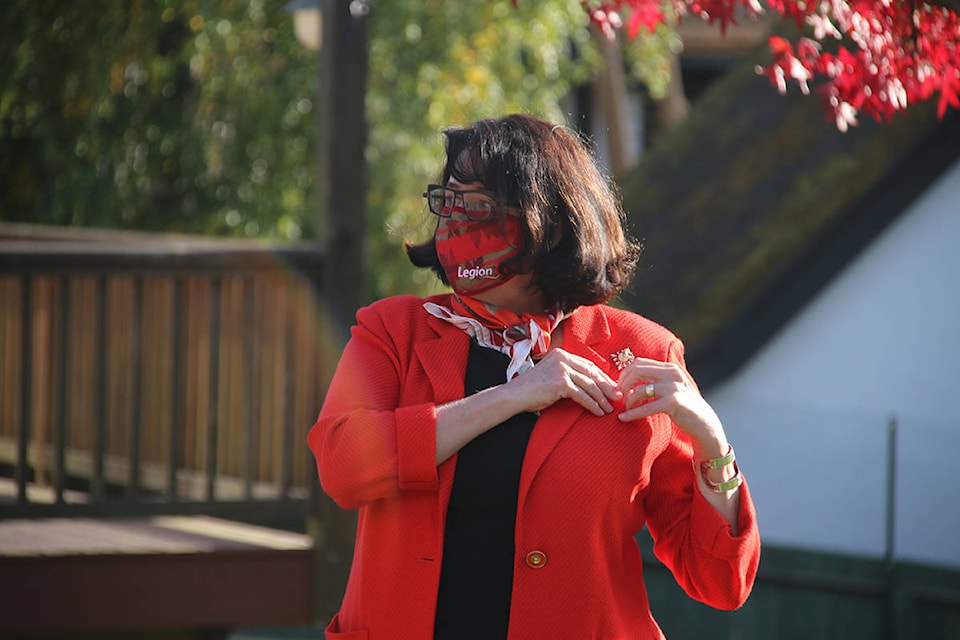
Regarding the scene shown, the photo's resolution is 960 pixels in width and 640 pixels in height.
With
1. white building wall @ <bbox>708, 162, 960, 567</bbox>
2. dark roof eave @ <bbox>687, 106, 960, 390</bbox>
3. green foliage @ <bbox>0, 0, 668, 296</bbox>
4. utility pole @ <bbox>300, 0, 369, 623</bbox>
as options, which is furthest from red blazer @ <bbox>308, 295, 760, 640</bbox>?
green foliage @ <bbox>0, 0, 668, 296</bbox>

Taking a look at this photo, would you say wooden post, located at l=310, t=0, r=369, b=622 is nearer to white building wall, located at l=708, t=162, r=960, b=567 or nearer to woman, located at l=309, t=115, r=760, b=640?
white building wall, located at l=708, t=162, r=960, b=567

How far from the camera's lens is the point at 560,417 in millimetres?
2311

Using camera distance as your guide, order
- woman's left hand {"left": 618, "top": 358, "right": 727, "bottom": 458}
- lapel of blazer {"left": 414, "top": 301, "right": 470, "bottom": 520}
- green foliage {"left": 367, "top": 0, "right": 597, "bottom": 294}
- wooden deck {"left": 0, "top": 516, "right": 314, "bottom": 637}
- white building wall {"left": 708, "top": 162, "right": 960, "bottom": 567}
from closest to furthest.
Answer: woman's left hand {"left": 618, "top": 358, "right": 727, "bottom": 458} < lapel of blazer {"left": 414, "top": 301, "right": 470, "bottom": 520} < wooden deck {"left": 0, "top": 516, "right": 314, "bottom": 637} < white building wall {"left": 708, "top": 162, "right": 960, "bottom": 567} < green foliage {"left": 367, "top": 0, "right": 597, "bottom": 294}

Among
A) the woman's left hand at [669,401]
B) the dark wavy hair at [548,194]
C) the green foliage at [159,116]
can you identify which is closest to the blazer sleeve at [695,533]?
the woman's left hand at [669,401]

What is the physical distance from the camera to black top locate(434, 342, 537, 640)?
89.9 inches

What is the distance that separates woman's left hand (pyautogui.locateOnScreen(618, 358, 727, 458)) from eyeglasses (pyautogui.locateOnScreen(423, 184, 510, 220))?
44cm

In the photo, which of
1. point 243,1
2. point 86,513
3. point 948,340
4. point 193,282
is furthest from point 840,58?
point 243,1

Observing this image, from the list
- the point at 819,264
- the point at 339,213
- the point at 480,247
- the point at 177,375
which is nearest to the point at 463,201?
the point at 480,247

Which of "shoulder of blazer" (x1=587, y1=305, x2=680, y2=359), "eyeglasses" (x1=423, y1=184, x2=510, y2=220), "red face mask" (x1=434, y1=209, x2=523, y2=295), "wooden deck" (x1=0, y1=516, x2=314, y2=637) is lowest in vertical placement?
"wooden deck" (x1=0, y1=516, x2=314, y2=637)

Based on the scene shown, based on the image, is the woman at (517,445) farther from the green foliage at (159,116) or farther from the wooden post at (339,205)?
the green foliage at (159,116)

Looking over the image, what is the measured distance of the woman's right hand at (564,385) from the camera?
2.24 m

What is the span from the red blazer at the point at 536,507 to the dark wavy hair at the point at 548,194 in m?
0.18

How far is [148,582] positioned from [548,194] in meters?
3.65

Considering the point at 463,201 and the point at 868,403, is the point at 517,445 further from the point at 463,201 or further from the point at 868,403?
the point at 868,403
